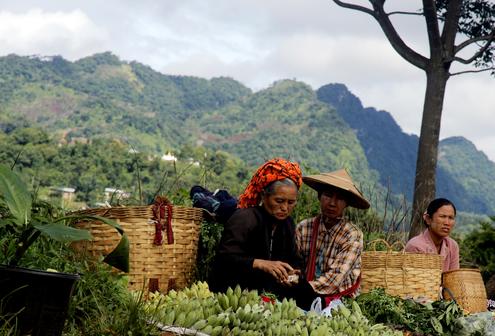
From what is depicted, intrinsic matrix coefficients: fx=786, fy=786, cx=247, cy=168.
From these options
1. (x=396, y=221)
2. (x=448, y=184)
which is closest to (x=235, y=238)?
(x=396, y=221)

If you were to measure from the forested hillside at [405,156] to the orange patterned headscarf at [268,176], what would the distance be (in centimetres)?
14640

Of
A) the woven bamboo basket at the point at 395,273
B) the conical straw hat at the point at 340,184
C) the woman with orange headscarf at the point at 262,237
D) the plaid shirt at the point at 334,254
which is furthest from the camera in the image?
the woven bamboo basket at the point at 395,273

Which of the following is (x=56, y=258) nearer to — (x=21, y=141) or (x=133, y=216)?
(x=133, y=216)

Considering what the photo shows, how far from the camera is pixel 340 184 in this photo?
573 centimetres

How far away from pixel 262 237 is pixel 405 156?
169 meters

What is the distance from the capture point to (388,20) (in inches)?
478

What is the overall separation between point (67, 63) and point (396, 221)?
572 ft

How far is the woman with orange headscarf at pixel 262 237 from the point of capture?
505 cm

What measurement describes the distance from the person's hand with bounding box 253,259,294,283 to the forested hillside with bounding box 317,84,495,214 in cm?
14675

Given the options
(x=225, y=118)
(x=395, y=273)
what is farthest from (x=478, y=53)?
(x=225, y=118)

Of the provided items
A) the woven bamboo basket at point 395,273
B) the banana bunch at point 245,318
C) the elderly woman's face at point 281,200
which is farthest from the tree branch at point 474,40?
the banana bunch at point 245,318

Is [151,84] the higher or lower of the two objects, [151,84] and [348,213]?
the higher

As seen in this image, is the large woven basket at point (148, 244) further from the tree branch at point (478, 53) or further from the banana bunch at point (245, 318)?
the tree branch at point (478, 53)

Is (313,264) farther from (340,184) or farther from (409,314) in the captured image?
(409,314)
